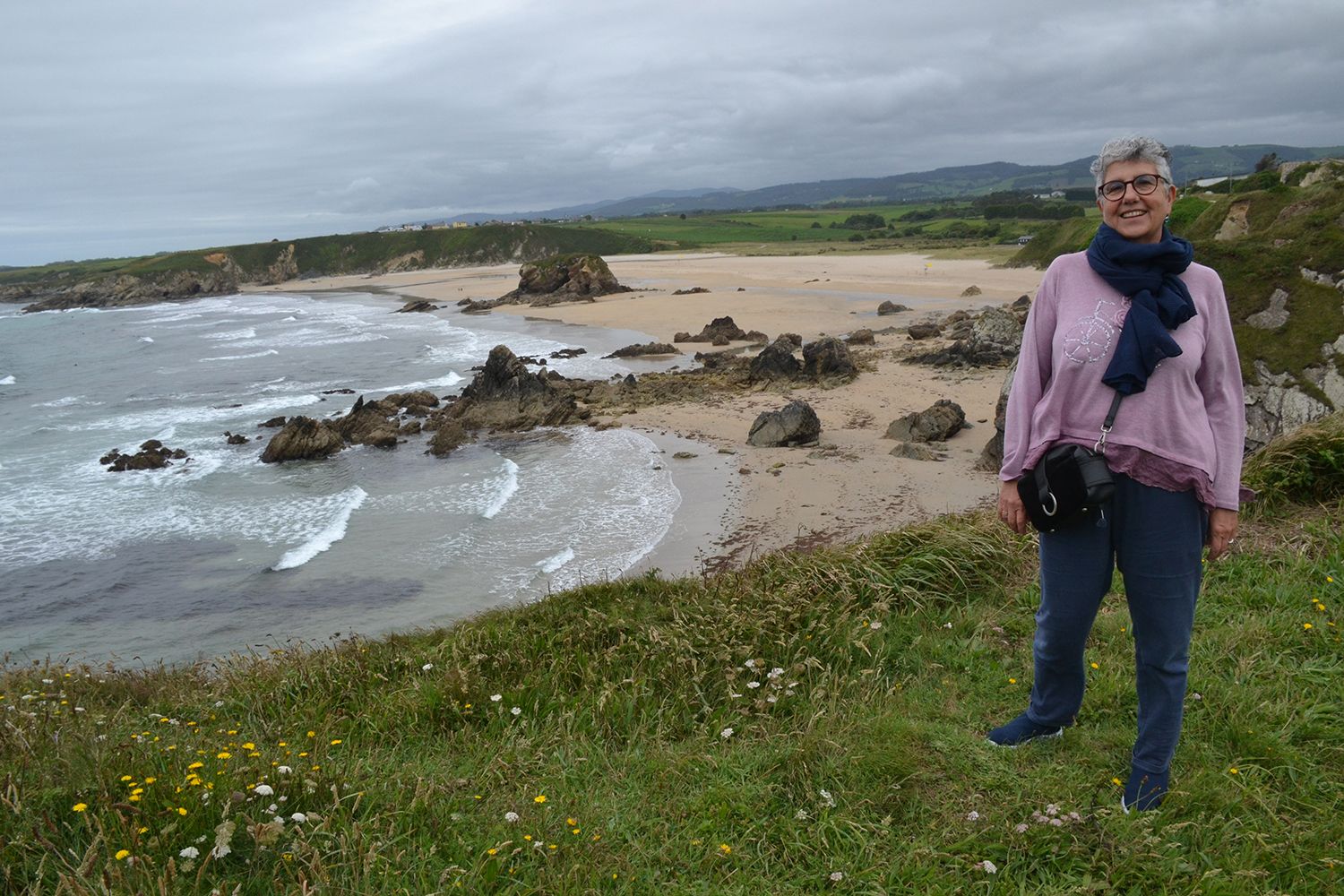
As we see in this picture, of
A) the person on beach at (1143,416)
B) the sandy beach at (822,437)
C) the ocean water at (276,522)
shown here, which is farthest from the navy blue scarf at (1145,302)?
the sandy beach at (822,437)

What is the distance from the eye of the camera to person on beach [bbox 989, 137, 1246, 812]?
265 cm

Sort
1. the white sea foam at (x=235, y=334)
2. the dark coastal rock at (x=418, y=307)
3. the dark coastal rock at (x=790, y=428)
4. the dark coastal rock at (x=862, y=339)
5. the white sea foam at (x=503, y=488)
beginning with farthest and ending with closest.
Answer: the dark coastal rock at (x=418, y=307) → the white sea foam at (x=235, y=334) → the dark coastal rock at (x=862, y=339) → the dark coastal rock at (x=790, y=428) → the white sea foam at (x=503, y=488)

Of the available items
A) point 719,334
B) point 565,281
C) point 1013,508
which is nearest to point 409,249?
point 565,281

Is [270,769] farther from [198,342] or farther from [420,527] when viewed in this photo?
[198,342]

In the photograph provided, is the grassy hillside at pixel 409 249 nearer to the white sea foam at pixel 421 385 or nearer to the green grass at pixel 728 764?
the white sea foam at pixel 421 385

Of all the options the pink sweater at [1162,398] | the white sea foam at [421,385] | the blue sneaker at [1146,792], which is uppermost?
the pink sweater at [1162,398]

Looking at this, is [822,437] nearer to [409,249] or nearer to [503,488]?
[503,488]

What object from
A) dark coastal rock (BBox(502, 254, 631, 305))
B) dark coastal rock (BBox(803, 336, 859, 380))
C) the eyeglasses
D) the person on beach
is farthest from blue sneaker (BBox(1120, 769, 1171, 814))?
dark coastal rock (BBox(502, 254, 631, 305))

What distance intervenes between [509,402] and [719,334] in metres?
12.1

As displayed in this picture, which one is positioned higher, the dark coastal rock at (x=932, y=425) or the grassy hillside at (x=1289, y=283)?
the grassy hillside at (x=1289, y=283)

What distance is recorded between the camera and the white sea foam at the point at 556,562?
406 inches

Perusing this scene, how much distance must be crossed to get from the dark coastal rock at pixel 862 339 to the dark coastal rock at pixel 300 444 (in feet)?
53.8

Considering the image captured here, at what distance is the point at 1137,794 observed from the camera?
2.97 meters

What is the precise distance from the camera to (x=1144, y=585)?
2.82 metres
